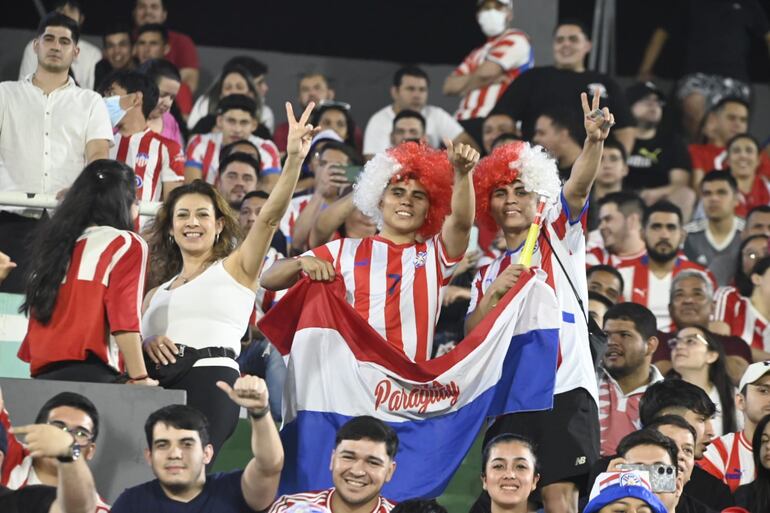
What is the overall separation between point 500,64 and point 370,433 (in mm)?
7854

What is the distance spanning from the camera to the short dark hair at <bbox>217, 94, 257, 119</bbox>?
43.5ft

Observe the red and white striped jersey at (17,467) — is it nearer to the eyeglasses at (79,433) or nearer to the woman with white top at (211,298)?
the eyeglasses at (79,433)

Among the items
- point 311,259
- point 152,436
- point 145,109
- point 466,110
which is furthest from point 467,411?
point 466,110

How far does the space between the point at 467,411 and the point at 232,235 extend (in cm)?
152

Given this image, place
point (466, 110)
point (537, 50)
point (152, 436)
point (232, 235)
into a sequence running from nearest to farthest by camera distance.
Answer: point (152, 436) < point (232, 235) < point (466, 110) < point (537, 50)

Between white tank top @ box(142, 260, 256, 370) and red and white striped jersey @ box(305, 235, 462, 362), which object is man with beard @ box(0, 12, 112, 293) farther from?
red and white striped jersey @ box(305, 235, 462, 362)

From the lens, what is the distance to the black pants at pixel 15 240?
980 cm

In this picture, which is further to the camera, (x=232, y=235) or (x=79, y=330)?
(x=232, y=235)

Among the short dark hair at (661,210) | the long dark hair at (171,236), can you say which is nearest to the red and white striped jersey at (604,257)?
the short dark hair at (661,210)

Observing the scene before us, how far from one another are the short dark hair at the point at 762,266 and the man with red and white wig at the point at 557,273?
12.6 ft

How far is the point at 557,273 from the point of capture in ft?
27.9

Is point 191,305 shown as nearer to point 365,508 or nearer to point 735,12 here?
point 365,508

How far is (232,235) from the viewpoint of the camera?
8758 millimetres

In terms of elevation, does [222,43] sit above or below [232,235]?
above
